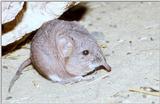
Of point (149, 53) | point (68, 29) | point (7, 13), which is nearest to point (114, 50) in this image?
point (149, 53)

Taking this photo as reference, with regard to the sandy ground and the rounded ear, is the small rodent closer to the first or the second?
the rounded ear

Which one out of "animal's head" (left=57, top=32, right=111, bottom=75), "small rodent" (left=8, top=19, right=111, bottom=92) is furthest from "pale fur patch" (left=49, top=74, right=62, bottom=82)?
"animal's head" (left=57, top=32, right=111, bottom=75)

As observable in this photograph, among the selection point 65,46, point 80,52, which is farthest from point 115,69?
point 65,46

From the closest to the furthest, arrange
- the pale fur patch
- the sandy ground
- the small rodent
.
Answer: the sandy ground, the small rodent, the pale fur patch

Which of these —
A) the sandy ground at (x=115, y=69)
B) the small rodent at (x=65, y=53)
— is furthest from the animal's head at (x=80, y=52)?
the sandy ground at (x=115, y=69)

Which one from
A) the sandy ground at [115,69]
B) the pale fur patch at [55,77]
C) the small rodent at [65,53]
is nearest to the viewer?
the sandy ground at [115,69]

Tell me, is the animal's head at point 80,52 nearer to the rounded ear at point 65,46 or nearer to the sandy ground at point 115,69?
the rounded ear at point 65,46
